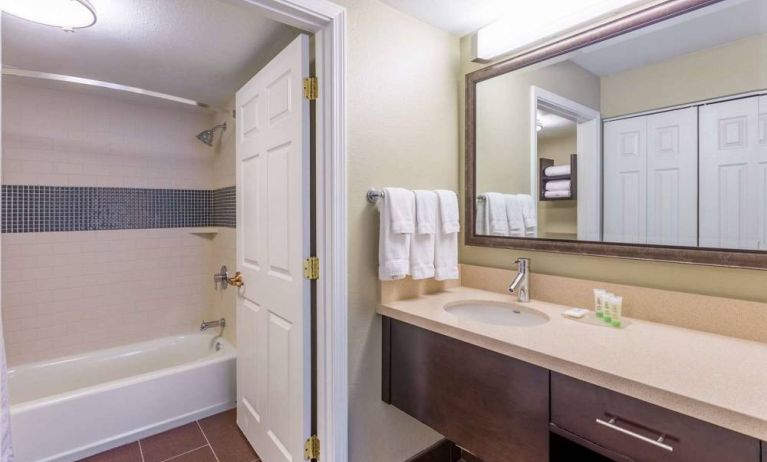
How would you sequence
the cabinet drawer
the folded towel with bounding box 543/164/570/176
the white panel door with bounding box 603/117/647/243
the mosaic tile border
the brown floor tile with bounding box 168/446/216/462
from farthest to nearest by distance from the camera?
the mosaic tile border → the brown floor tile with bounding box 168/446/216/462 → the folded towel with bounding box 543/164/570/176 → the white panel door with bounding box 603/117/647/243 → the cabinet drawer

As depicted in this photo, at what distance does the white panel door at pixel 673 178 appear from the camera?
1184 millimetres

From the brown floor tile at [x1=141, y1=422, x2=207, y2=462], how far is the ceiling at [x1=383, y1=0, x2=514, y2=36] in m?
2.48

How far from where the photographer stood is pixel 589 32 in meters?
1.40

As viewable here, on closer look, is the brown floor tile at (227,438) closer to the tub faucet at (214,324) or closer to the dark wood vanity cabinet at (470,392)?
the tub faucet at (214,324)

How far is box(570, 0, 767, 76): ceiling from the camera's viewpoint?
109cm

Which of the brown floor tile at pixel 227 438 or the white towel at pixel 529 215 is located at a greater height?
the white towel at pixel 529 215

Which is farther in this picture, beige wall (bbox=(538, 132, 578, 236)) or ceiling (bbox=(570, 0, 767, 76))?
beige wall (bbox=(538, 132, 578, 236))

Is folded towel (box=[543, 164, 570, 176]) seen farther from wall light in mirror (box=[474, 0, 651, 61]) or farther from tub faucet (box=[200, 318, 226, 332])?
tub faucet (box=[200, 318, 226, 332])

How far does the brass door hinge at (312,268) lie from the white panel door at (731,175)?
4.38 feet

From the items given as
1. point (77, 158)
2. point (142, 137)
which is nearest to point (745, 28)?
point (142, 137)

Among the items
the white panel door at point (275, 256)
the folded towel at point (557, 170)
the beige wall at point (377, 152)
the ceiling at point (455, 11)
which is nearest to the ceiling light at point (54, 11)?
the white panel door at point (275, 256)

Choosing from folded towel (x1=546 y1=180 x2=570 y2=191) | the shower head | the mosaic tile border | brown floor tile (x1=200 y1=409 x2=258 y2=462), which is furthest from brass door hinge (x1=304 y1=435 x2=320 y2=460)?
the shower head

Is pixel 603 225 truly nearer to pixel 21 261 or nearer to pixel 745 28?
pixel 745 28

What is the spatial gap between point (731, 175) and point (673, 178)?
0.14 metres
